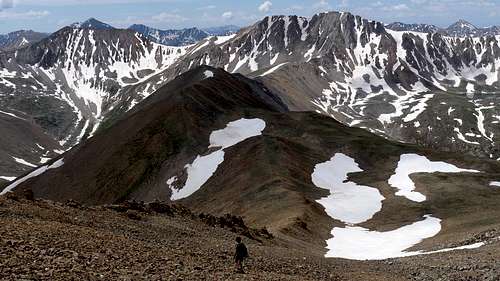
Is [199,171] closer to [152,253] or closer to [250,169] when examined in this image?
[250,169]

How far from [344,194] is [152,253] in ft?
236

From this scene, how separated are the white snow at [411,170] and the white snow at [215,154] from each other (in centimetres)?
3834

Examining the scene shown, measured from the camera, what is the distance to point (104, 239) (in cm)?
2912

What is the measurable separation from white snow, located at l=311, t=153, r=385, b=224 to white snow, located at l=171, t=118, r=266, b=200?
79.4 ft

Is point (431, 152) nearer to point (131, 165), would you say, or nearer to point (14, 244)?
point (131, 165)

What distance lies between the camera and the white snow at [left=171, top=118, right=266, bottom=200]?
115m

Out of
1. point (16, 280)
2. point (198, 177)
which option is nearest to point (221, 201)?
point (198, 177)

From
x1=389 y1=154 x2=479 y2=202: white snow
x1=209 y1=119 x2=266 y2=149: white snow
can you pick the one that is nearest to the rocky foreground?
x1=389 y1=154 x2=479 y2=202: white snow

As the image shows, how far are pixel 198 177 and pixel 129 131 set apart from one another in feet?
155

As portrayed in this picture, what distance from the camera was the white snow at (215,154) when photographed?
115m

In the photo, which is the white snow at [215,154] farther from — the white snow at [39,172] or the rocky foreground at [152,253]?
the rocky foreground at [152,253]

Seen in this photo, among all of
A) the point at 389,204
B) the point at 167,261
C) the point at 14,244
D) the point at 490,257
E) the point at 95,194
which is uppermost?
the point at 14,244

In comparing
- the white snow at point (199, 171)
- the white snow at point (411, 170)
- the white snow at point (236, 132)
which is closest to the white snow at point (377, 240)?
the white snow at point (411, 170)

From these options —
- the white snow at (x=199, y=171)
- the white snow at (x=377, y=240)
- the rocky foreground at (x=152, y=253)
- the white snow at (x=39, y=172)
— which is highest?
the rocky foreground at (x=152, y=253)
